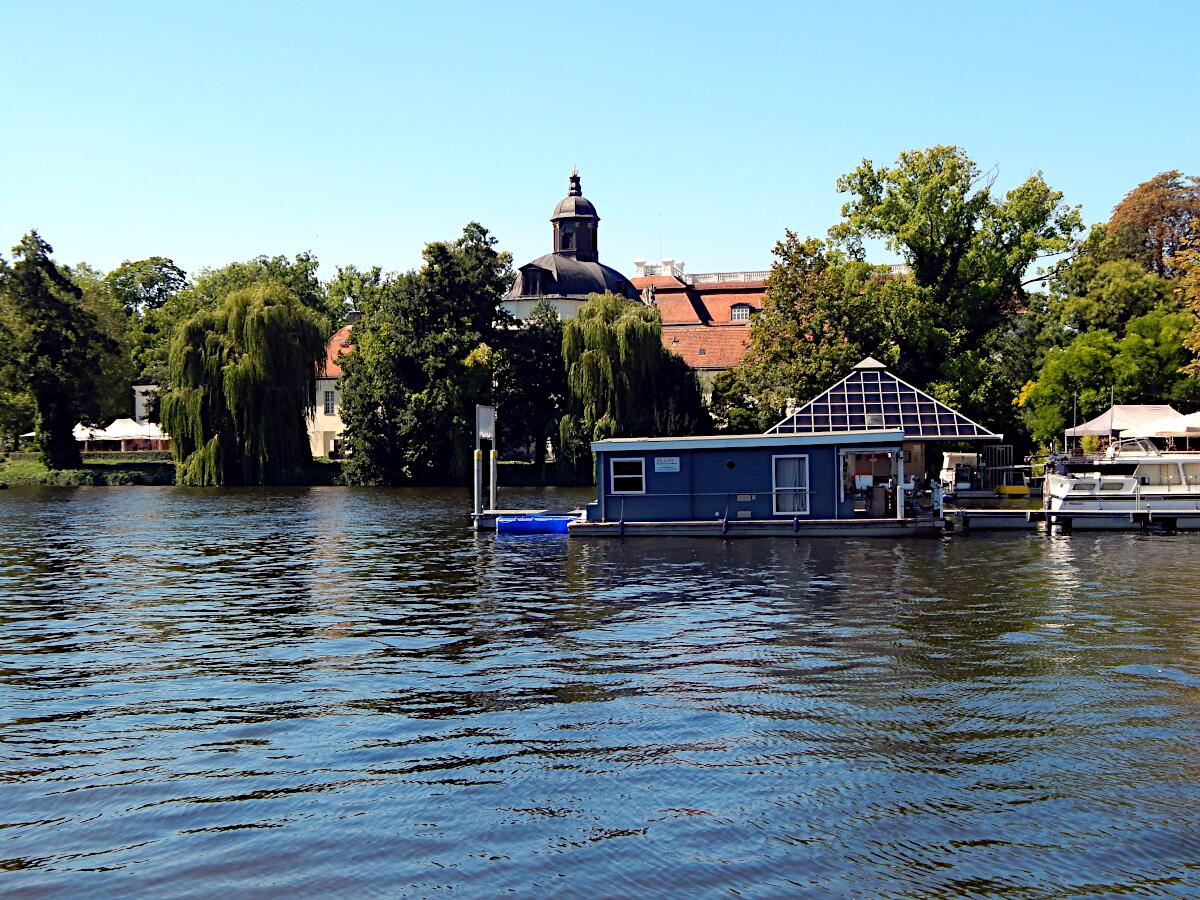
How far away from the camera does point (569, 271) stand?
145 metres

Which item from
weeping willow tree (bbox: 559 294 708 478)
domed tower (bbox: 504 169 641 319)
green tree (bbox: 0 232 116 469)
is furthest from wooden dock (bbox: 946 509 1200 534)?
domed tower (bbox: 504 169 641 319)

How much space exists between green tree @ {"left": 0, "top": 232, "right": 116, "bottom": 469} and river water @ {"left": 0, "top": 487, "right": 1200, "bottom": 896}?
2802 inches

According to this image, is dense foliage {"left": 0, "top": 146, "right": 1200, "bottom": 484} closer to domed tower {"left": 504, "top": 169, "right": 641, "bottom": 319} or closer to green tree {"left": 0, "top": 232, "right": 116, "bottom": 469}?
green tree {"left": 0, "top": 232, "right": 116, "bottom": 469}

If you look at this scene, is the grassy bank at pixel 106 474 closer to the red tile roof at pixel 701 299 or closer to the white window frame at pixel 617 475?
the white window frame at pixel 617 475

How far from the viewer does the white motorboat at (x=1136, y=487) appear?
4625 cm

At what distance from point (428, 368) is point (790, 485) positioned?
50.4 m

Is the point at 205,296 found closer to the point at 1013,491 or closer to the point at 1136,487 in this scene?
the point at 1013,491

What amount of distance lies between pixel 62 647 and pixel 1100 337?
66.7m

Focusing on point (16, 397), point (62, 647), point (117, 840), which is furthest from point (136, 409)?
point (117, 840)

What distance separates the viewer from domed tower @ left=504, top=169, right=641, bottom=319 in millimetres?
141375

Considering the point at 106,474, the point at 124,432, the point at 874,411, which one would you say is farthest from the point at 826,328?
the point at 124,432

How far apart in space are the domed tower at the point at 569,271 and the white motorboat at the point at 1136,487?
90.9m

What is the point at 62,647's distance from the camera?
2277cm

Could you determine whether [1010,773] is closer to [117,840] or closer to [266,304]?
[117,840]
